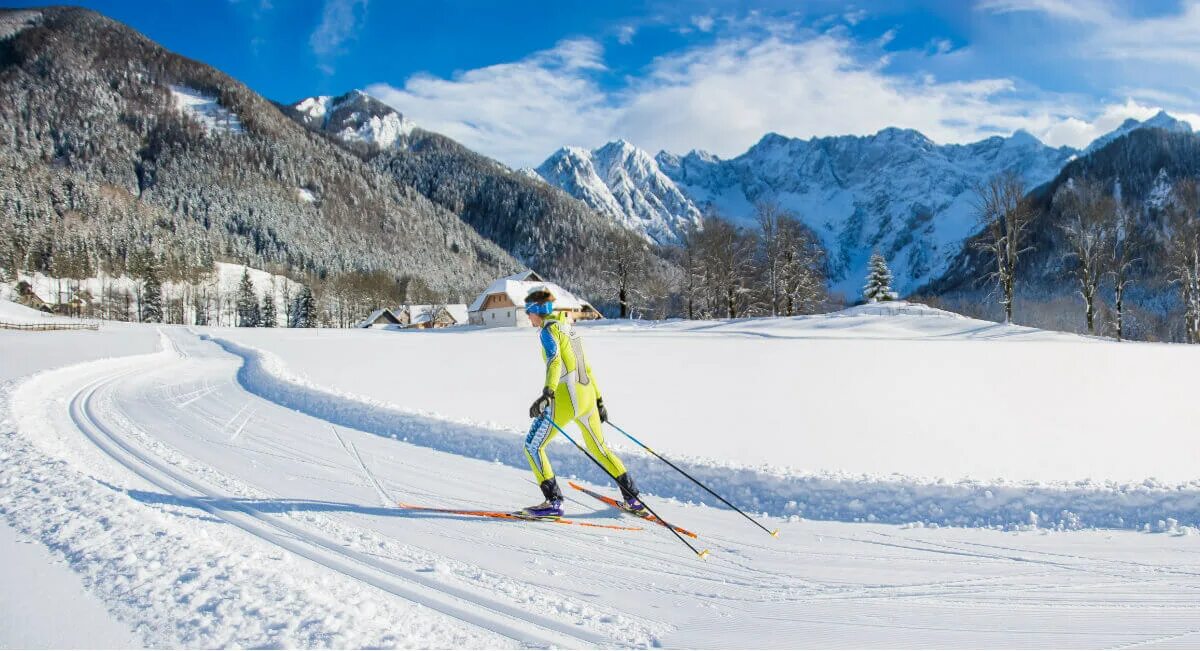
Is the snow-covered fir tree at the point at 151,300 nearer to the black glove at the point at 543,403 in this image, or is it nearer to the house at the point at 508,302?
the house at the point at 508,302

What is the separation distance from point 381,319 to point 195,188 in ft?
370

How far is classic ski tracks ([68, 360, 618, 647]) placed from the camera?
3.62 meters

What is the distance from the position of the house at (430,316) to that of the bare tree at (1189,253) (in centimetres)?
7135

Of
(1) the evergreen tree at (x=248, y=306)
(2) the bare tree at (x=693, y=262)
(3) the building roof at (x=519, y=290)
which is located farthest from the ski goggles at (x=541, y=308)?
(1) the evergreen tree at (x=248, y=306)

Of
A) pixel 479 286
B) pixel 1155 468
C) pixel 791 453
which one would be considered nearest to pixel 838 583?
pixel 791 453

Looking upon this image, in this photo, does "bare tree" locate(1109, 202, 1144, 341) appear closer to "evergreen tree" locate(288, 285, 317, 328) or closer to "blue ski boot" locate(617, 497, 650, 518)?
"blue ski boot" locate(617, 497, 650, 518)

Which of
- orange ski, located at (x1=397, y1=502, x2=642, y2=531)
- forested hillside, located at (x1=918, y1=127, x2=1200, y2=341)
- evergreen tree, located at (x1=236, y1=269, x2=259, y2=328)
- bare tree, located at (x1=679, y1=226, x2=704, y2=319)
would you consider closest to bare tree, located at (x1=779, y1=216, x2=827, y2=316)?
bare tree, located at (x1=679, y1=226, x2=704, y2=319)

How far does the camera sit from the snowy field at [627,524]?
3678mm

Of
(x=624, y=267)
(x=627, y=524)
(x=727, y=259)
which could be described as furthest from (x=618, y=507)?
(x=624, y=267)

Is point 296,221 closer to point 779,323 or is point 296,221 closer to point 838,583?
point 779,323

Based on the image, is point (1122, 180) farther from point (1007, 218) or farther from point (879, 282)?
point (1007, 218)

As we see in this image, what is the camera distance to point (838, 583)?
429 cm

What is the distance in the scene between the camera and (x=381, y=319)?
3236 inches

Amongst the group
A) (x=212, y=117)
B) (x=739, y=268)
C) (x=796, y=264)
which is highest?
(x=212, y=117)
